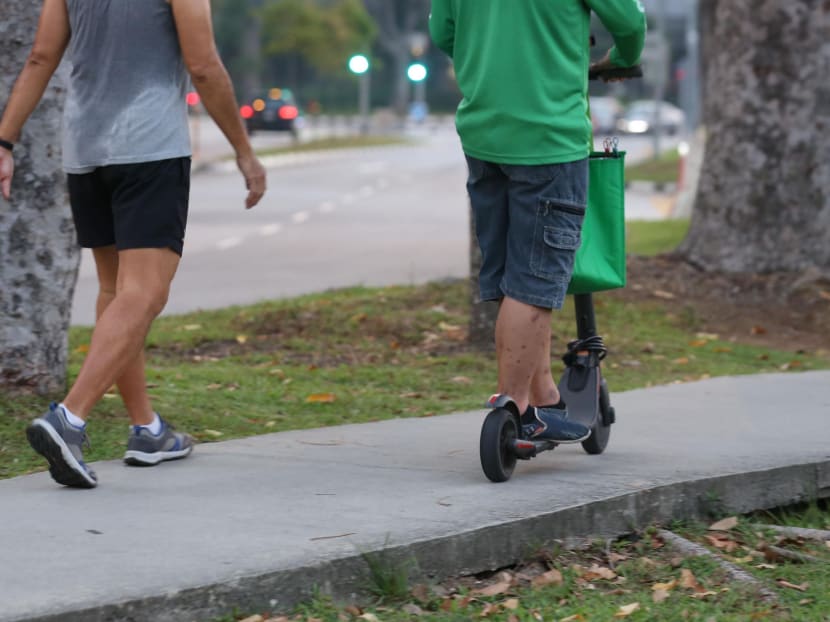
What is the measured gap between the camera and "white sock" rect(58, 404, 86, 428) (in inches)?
183

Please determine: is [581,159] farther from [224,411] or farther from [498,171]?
[224,411]

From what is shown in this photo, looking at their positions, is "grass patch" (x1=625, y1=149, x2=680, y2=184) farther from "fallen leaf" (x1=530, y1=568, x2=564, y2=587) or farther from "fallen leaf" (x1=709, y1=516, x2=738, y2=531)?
"fallen leaf" (x1=530, y1=568, x2=564, y2=587)

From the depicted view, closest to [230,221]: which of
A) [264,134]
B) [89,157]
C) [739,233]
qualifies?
[739,233]

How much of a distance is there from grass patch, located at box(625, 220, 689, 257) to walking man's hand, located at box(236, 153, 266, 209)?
872cm

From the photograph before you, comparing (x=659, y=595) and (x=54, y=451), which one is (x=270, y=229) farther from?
(x=659, y=595)

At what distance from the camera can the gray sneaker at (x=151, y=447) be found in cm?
507

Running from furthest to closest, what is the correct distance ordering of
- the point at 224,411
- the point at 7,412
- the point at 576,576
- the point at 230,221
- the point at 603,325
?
1. the point at 230,221
2. the point at 603,325
3. the point at 224,411
4. the point at 7,412
5. the point at 576,576

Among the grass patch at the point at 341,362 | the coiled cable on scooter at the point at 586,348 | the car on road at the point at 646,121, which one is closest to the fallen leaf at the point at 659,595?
the coiled cable on scooter at the point at 586,348

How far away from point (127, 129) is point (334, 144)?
46.0m

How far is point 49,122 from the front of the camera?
20.0 ft

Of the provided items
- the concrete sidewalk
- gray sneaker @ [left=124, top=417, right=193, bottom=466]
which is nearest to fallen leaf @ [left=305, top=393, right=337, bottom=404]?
the concrete sidewalk

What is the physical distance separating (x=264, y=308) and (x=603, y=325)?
7.13ft

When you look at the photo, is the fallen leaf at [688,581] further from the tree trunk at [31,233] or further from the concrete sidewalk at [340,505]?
the tree trunk at [31,233]

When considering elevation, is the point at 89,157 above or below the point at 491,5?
below
